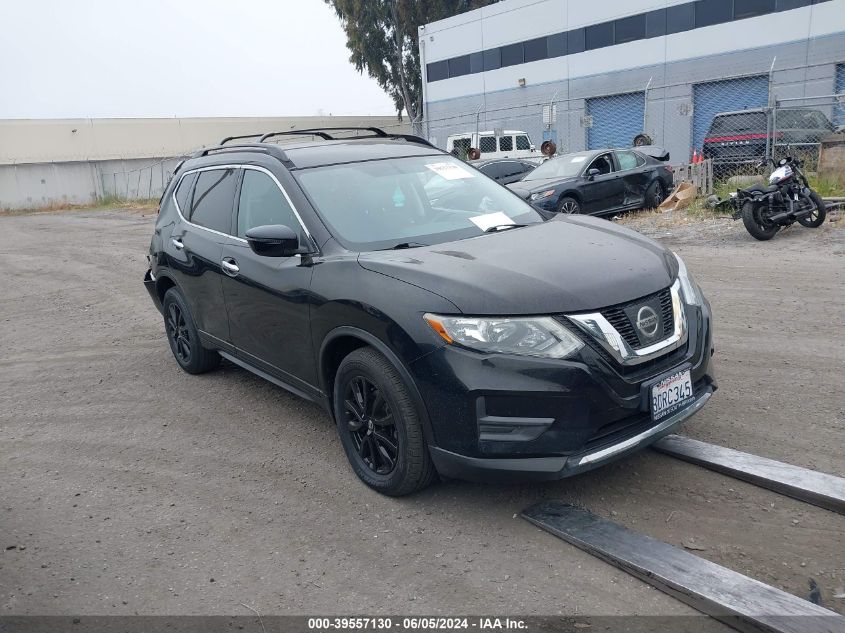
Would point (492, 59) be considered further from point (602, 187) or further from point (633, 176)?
point (602, 187)

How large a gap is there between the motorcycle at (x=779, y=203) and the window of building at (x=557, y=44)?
2492 centimetres

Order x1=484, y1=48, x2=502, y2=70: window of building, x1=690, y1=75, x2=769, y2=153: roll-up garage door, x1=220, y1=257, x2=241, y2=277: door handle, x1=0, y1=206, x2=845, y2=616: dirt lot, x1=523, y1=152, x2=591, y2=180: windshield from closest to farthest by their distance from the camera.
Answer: x1=0, y1=206, x2=845, y2=616: dirt lot, x1=220, y1=257, x2=241, y2=277: door handle, x1=523, y1=152, x2=591, y2=180: windshield, x1=690, y1=75, x2=769, y2=153: roll-up garage door, x1=484, y1=48, x2=502, y2=70: window of building

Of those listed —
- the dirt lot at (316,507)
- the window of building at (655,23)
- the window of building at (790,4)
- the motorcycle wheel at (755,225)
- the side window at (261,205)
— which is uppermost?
the window of building at (655,23)

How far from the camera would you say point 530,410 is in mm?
3133

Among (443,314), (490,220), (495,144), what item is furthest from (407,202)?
(495,144)

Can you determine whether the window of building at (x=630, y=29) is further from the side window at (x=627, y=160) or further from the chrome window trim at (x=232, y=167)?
the chrome window trim at (x=232, y=167)

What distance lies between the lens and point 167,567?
3285 mm

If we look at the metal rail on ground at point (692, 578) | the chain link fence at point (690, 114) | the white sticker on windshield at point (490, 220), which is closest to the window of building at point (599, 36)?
the chain link fence at point (690, 114)

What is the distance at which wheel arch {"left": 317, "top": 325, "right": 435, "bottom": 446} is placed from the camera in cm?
335

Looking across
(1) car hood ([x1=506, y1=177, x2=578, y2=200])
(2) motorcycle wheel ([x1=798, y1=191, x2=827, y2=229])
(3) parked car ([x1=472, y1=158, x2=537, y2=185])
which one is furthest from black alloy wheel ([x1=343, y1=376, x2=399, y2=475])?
(3) parked car ([x1=472, y1=158, x2=537, y2=185])

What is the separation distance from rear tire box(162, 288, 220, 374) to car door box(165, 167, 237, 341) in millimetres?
164

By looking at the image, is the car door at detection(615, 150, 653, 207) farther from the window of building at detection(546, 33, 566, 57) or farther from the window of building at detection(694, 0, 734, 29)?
the window of building at detection(546, 33, 566, 57)

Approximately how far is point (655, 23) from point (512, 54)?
828cm

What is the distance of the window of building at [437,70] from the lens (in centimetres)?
3938
